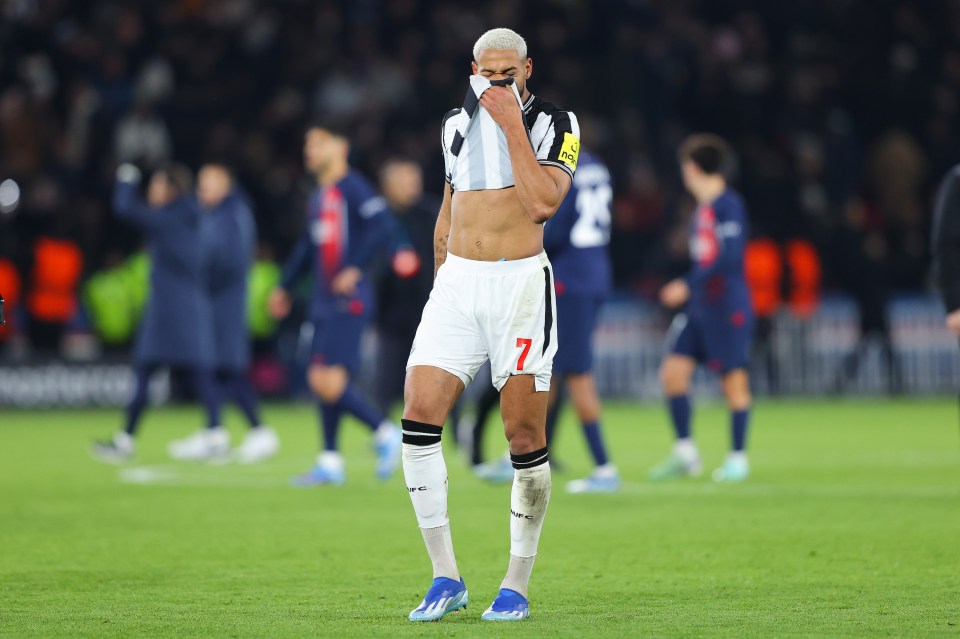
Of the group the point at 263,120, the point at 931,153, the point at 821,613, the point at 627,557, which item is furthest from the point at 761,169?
the point at 821,613

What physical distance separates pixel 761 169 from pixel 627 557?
53.0ft

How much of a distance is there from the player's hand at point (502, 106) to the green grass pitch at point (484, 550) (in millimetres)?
1930

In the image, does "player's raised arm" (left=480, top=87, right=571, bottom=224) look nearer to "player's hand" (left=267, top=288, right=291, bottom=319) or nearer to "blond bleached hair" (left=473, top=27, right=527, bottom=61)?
"blond bleached hair" (left=473, top=27, right=527, bottom=61)

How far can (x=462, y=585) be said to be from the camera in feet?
20.9

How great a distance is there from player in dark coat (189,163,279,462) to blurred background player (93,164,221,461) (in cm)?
19

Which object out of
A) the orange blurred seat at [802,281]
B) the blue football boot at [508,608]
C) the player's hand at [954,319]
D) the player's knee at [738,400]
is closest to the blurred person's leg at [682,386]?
the player's knee at [738,400]

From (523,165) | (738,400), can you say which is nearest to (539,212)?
(523,165)

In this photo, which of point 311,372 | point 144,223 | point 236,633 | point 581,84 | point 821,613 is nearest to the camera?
point 236,633

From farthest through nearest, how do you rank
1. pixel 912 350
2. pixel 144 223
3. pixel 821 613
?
pixel 912 350 < pixel 144 223 < pixel 821 613

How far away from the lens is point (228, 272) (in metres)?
15.5

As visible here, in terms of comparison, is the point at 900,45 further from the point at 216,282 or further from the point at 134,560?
the point at 134,560

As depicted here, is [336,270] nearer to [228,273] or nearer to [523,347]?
[228,273]

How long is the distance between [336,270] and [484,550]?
413 cm

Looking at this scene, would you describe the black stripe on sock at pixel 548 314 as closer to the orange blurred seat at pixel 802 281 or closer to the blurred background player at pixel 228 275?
the blurred background player at pixel 228 275
